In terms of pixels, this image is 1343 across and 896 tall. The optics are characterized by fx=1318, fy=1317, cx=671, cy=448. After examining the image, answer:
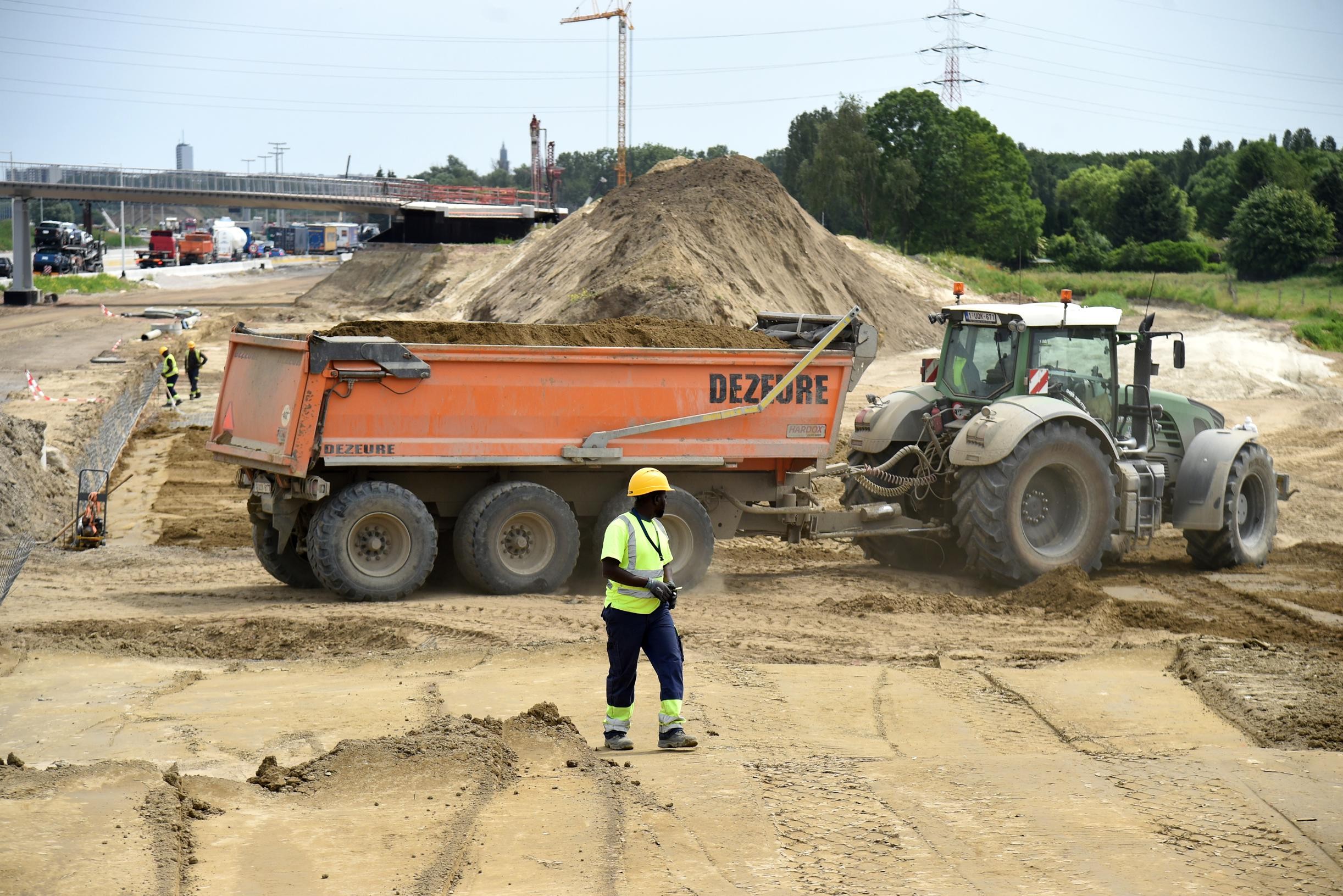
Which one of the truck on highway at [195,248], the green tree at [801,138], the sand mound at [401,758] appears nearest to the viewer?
the sand mound at [401,758]

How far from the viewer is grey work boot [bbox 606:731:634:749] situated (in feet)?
22.0

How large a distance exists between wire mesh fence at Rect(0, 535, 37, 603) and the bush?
52835mm

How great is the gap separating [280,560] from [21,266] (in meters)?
41.2

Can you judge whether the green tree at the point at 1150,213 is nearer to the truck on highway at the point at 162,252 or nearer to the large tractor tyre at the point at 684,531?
the truck on highway at the point at 162,252

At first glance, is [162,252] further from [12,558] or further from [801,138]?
[12,558]

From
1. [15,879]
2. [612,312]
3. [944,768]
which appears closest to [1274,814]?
[944,768]

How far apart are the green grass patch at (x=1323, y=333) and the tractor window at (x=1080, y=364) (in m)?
21.7

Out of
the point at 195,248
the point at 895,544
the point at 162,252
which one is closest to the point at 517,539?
the point at 895,544

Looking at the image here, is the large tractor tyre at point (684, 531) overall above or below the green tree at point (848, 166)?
below

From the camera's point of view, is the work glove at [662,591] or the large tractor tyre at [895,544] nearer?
the work glove at [662,591]

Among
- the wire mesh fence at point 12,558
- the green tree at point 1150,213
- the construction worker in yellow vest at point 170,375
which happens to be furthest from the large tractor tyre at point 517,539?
the green tree at point 1150,213

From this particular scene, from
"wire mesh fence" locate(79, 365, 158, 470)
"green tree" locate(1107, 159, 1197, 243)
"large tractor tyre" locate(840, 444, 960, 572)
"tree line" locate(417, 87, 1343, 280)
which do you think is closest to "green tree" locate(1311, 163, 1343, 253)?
"tree line" locate(417, 87, 1343, 280)

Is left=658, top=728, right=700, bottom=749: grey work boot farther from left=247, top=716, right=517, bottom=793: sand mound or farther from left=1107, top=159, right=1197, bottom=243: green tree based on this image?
left=1107, top=159, right=1197, bottom=243: green tree

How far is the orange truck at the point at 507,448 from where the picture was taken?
34.0 feet
